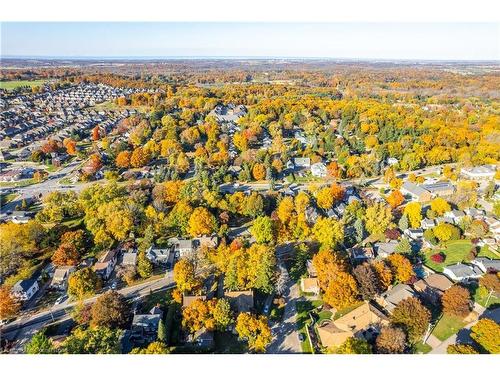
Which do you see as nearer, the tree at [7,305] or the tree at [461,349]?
the tree at [461,349]

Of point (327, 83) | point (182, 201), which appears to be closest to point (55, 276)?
point (182, 201)

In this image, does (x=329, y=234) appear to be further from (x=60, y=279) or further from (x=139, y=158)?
(x=139, y=158)

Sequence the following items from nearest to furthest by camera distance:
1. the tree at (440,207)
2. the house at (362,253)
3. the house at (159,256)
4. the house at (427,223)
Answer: the house at (159,256)
the house at (362,253)
the house at (427,223)
the tree at (440,207)

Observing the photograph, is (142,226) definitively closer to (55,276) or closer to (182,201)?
(182,201)

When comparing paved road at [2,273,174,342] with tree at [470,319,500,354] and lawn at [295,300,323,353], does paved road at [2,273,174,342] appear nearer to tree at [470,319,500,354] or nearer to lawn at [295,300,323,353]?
lawn at [295,300,323,353]

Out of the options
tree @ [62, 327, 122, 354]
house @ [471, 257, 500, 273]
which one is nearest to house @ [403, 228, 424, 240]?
house @ [471, 257, 500, 273]

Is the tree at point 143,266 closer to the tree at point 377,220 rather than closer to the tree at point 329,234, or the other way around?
the tree at point 329,234

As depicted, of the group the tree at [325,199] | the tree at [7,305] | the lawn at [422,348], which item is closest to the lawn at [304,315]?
the lawn at [422,348]
